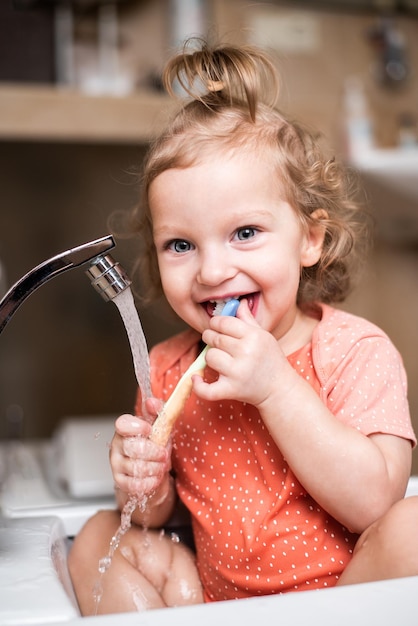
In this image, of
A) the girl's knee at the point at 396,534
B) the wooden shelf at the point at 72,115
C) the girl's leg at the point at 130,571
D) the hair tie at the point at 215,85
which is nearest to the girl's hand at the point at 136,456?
the girl's leg at the point at 130,571

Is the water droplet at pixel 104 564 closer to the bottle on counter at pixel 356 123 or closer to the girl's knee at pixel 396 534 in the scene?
the girl's knee at pixel 396 534

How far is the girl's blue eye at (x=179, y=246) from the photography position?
30.2 inches

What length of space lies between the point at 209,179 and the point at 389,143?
130 cm

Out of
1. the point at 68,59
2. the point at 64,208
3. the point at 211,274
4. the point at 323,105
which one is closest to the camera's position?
the point at 211,274

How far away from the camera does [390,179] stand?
1485 mm

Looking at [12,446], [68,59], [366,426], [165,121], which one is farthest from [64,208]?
[366,426]

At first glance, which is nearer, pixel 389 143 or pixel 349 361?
pixel 349 361

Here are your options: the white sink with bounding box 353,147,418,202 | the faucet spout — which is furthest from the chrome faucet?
the white sink with bounding box 353,147,418,202

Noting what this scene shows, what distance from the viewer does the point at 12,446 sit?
1.60 metres

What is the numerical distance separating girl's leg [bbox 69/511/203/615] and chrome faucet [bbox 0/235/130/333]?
0.96 ft

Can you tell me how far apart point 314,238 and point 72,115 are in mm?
696

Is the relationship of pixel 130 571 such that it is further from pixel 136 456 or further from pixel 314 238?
pixel 314 238

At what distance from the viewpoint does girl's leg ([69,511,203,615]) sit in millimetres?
762

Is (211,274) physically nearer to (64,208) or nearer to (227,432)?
(227,432)
